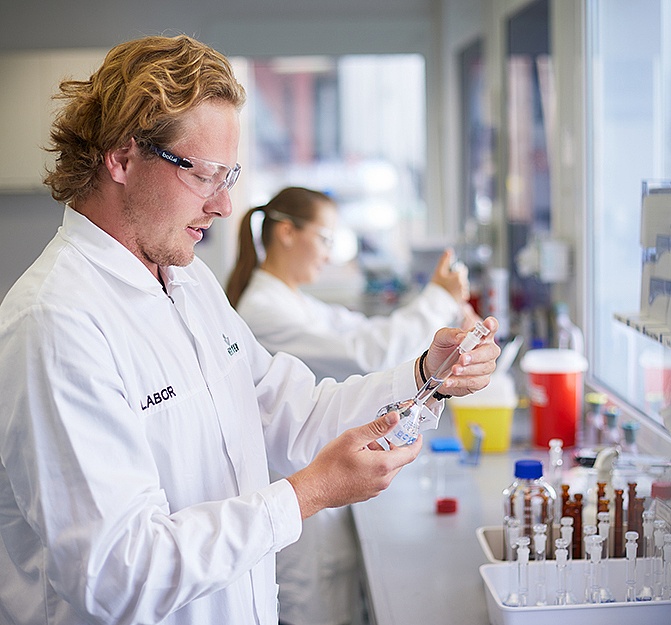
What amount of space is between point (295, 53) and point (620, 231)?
2.76 m

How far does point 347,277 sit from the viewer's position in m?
5.41

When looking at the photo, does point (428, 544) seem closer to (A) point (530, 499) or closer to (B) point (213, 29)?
(A) point (530, 499)

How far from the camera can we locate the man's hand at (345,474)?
1188 mm

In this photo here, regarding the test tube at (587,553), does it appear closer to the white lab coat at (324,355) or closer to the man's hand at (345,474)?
the man's hand at (345,474)

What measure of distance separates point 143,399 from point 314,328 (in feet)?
3.96

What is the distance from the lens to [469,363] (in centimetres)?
142

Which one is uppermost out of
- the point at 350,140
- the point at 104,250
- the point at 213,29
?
the point at 213,29

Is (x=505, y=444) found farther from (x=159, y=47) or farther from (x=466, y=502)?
(x=159, y=47)

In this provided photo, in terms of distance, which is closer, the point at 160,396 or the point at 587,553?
the point at 160,396

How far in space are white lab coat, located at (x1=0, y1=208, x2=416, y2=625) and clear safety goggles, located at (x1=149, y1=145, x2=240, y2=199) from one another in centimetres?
14

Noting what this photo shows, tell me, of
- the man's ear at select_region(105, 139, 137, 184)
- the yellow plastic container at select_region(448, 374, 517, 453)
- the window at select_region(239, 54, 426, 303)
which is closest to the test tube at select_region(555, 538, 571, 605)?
the man's ear at select_region(105, 139, 137, 184)

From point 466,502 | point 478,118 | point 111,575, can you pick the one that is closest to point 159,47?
point 111,575

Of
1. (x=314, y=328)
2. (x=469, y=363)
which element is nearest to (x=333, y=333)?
(x=314, y=328)

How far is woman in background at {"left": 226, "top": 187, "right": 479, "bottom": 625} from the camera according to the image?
223 centimetres
